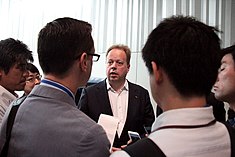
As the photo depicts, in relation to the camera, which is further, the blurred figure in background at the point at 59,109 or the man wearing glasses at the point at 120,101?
the man wearing glasses at the point at 120,101

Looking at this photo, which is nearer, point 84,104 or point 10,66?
point 10,66

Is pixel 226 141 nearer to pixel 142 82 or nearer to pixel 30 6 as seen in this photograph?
pixel 142 82

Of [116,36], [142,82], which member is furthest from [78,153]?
[116,36]

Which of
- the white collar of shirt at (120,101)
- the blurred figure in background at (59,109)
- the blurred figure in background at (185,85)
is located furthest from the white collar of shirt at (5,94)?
the blurred figure in background at (185,85)

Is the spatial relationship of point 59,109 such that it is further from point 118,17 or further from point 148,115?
point 118,17

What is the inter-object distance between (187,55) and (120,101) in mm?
1788

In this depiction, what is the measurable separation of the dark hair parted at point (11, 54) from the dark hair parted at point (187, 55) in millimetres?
1103

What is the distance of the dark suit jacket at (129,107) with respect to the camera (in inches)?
99.1

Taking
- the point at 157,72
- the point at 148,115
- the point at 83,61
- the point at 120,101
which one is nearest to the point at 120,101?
the point at 120,101

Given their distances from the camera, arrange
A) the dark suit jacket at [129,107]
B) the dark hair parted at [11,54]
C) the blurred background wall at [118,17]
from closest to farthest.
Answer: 1. the dark hair parted at [11,54]
2. the dark suit jacket at [129,107]
3. the blurred background wall at [118,17]

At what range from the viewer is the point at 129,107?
8.52 feet

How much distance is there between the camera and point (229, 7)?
3.46 metres

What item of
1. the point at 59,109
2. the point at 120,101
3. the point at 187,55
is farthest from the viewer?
the point at 120,101

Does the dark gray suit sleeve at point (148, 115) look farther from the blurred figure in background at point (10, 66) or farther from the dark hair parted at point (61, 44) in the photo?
the dark hair parted at point (61, 44)
